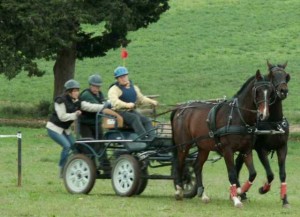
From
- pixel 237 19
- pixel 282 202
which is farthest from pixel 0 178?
pixel 237 19

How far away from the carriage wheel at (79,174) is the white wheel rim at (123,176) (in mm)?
507

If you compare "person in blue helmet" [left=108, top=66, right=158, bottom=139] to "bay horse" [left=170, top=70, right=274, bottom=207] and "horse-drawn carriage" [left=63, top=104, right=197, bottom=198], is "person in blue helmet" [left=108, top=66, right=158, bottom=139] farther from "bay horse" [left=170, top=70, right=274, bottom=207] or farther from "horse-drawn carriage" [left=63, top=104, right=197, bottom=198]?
"bay horse" [left=170, top=70, right=274, bottom=207]

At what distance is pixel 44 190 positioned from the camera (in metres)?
18.2

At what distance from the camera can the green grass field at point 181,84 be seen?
15.4 metres

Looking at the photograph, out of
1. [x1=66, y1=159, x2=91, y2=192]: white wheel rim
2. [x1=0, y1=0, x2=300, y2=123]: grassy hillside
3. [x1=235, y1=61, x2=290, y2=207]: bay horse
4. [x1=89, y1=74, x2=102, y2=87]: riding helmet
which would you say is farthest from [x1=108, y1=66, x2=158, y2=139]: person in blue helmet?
[x1=0, y1=0, x2=300, y2=123]: grassy hillside

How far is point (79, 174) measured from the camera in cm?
1778

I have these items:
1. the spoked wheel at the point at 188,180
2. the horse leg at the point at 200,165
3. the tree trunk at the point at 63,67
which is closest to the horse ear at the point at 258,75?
the horse leg at the point at 200,165

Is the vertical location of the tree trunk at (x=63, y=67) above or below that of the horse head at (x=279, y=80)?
above

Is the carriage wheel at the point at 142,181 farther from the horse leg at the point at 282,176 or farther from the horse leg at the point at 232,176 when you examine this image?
the horse leg at the point at 282,176

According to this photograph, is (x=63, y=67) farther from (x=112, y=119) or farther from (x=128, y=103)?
(x=128, y=103)

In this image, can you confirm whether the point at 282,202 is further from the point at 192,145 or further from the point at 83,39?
the point at 83,39

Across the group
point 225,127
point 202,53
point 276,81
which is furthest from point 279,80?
point 202,53

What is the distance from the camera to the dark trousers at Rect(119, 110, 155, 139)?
1714 centimetres

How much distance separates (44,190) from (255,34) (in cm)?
4505
